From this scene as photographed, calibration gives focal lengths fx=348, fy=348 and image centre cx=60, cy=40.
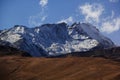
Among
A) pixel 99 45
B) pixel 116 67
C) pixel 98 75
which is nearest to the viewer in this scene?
pixel 98 75

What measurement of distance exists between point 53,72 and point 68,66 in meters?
3.02

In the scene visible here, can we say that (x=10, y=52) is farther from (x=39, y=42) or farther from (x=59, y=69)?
(x=39, y=42)

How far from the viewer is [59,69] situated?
55.3 m

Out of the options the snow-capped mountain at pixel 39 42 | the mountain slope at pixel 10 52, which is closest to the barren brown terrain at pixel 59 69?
the mountain slope at pixel 10 52

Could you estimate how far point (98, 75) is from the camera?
47.1 meters

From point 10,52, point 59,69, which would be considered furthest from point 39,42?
point 59,69

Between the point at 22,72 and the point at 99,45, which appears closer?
the point at 22,72

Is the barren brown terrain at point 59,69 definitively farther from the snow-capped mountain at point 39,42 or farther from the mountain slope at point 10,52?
the snow-capped mountain at point 39,42

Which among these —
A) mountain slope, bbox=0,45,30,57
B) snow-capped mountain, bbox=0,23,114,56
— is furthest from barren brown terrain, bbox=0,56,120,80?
snow-capped mountain, bbox=0,23,114,56

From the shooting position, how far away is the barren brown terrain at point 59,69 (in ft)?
158

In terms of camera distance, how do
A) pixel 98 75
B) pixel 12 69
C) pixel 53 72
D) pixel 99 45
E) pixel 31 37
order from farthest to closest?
pixel 99 45
pixel 31 37
pixel 12 69
pixel 53 72
pixel 98 75

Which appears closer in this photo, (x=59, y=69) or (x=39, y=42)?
(x=59, y=69)

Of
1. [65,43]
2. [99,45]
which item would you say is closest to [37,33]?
[65,43]

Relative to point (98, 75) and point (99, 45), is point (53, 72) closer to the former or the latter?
point (98, 75)
